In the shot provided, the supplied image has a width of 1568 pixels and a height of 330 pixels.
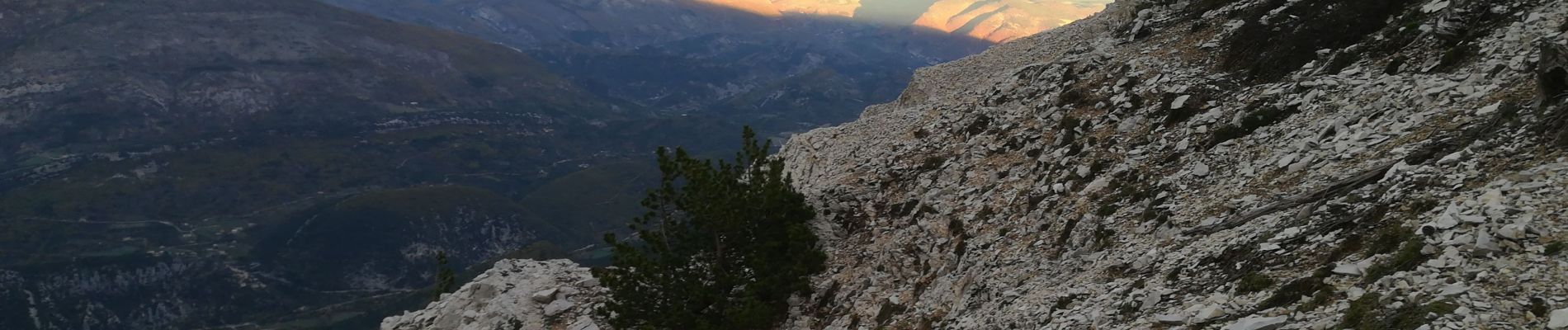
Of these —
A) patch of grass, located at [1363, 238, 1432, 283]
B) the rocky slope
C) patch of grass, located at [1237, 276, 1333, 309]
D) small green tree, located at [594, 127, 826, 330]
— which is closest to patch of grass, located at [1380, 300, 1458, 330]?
the rocky slope

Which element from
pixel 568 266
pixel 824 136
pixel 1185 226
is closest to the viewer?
pixel 1185 226

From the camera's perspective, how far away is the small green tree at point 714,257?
36281 millimetres

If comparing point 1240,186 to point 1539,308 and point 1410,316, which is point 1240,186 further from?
point 1539,308

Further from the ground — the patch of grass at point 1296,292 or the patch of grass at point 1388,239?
the patch of grass at point 1388,239

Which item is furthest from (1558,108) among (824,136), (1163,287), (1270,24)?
(824,136)

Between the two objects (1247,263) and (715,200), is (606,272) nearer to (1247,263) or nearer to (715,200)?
(715,200)

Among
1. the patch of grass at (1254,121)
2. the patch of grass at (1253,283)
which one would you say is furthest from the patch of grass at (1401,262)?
the patch of grass at (1254,121)

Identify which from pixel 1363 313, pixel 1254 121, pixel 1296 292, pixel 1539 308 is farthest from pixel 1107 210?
pixel 1539 308

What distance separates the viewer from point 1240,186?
2323cm

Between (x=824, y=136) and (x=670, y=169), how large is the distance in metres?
16.5

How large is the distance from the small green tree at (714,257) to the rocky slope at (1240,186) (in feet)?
5.31

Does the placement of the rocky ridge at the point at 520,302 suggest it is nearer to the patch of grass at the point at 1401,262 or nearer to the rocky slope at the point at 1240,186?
the rocky slope at the point at 1240,186

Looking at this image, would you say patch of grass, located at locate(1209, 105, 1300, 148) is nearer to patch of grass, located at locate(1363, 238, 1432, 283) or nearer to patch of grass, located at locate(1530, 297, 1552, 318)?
patch of grass, located at locate(1363, 238, 1432, 283)

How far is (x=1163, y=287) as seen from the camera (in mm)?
19766
